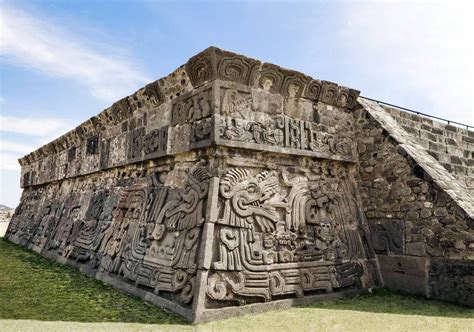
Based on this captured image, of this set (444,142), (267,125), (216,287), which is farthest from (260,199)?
(444,142)

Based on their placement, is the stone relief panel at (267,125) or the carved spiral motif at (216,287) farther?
the stone relief panel at (267,125)

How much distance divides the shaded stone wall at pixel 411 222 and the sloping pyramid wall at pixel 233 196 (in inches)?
7.4

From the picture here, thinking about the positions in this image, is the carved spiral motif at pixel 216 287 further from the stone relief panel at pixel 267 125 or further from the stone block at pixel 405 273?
the stone block at pixel 405 273

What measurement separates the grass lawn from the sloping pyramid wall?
0.64 feet

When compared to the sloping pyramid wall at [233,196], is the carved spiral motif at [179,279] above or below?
below

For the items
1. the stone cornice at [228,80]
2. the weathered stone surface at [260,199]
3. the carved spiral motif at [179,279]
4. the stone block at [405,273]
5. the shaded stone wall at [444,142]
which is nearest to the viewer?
the carved spiral motif at [179,279]

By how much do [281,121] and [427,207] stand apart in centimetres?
206


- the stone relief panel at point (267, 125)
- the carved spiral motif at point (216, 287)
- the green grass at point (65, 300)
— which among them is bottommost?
the green grass at point (65, 300)

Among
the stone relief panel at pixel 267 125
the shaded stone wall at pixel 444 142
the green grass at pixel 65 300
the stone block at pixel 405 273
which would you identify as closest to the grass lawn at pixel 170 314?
the green grass at pixel 65 300

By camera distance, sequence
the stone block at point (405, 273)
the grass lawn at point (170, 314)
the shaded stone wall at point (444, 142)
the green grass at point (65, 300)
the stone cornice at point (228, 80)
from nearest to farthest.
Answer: the grass lawn at point (170, 314), the green grass at point (65, 300), the stone cornice at point (228, 80), the stone block at point (405, 273), the shaded stone wall at point (444, 142)

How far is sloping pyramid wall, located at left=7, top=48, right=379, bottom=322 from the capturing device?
3789mm

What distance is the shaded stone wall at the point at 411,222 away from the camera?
416 cm

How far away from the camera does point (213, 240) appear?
3.73m

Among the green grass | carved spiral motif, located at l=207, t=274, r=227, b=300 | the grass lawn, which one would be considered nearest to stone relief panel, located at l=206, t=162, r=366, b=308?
carved spiral motif, located at l=207, t=274, r=227, b=300
